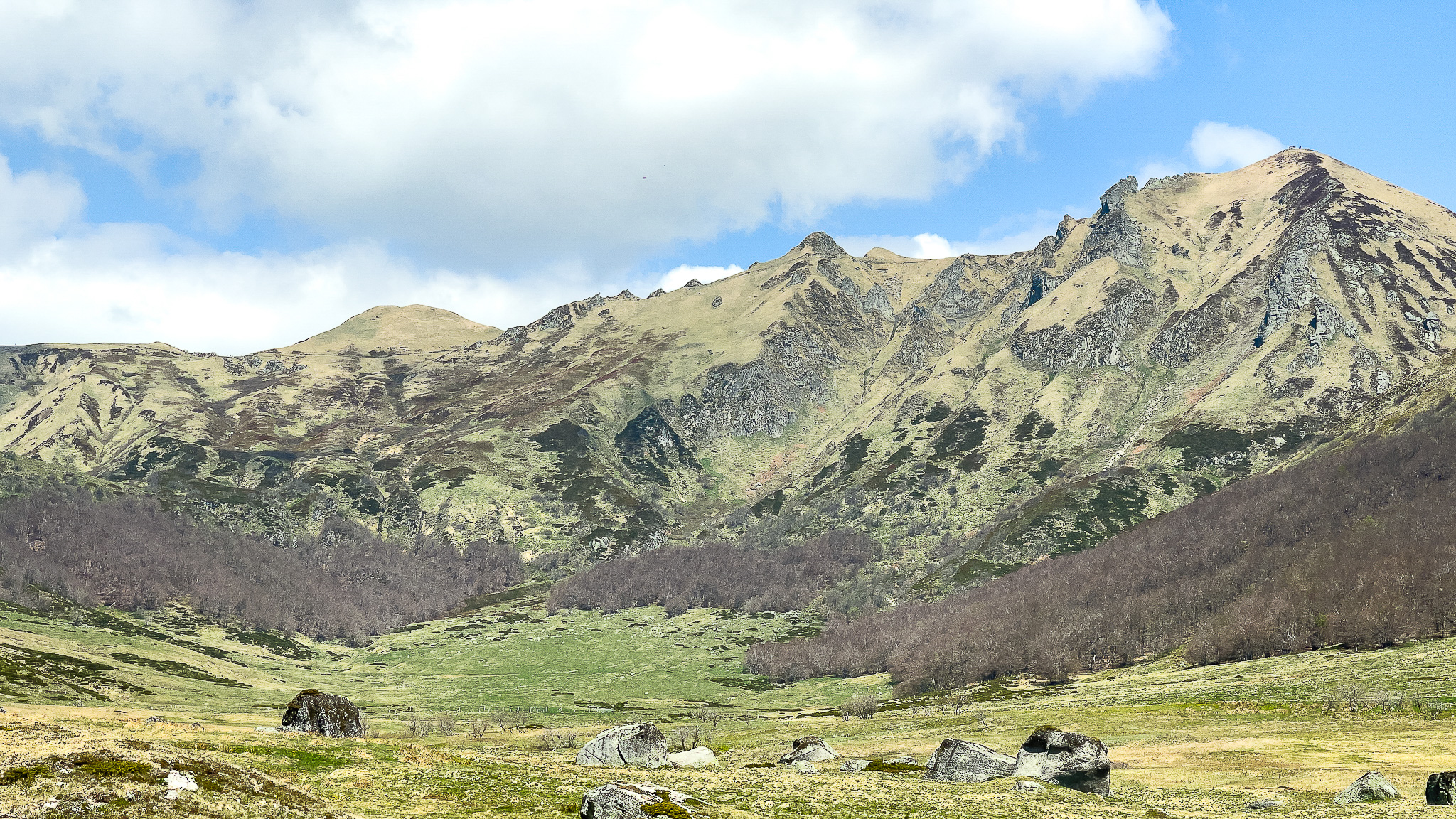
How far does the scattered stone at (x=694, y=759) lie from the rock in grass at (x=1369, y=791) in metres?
42.7

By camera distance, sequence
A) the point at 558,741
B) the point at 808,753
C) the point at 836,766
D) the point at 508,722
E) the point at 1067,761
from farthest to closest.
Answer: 1. the point at 508,722
2. the point at 558,741
3. the point at 808,753
4. the point at 836,766
5. the point at 1067,761

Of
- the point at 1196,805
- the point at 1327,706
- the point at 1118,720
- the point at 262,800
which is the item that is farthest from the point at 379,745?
the point at 1327,706

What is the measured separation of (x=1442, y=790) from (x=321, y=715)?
7964 cm

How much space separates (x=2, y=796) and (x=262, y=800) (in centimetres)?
810

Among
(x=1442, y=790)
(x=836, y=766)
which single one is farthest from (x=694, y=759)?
(x=1442, y=790)

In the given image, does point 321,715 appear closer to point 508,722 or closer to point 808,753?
point 808,753

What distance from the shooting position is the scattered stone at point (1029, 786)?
52.1 metres

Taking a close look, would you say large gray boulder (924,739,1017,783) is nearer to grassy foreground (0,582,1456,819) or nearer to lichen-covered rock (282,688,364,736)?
grassy foreground (0,582,1456,819)

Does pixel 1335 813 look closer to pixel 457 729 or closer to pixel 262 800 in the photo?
pixel 262 800

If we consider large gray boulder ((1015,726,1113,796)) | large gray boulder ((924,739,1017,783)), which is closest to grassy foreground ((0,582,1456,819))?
large gray boulder ((1015,726,1113,796))

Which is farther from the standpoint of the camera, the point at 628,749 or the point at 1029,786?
the point at 628,749

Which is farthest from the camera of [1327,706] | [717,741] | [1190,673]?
[1190,673]

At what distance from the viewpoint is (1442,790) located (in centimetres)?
4497

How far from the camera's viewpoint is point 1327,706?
10894cm
